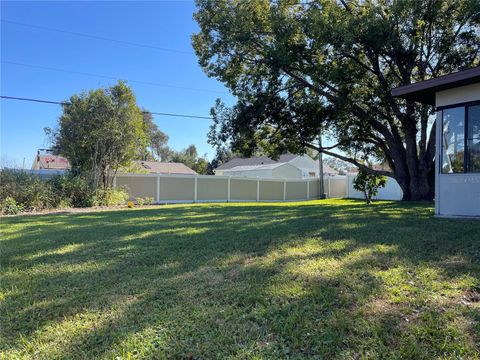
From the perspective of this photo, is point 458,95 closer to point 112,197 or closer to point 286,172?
point 112,197

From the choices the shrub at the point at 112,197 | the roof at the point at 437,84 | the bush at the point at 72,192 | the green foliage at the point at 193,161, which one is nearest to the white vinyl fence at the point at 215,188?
the shrub at the point at 112,197

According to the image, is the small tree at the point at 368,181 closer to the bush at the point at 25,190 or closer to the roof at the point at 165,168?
the bush at the point at 25,190

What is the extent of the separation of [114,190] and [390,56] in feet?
42.0

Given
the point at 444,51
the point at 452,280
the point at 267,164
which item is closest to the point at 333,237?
the point at 452,280

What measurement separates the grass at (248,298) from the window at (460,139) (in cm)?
274

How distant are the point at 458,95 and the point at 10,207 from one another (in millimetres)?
13484

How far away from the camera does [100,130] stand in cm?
1496

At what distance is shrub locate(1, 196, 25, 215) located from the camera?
11523 mm

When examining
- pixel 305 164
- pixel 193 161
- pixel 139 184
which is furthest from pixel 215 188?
pixel 193 161

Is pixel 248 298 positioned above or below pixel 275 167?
below

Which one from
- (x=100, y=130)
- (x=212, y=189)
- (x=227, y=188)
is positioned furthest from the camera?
(x=227, y=188)

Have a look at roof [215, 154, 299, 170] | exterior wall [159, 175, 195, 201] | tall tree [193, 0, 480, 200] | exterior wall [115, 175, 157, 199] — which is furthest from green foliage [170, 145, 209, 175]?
tall tree [193, 0, 480, 200]

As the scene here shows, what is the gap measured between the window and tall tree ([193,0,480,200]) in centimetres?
497

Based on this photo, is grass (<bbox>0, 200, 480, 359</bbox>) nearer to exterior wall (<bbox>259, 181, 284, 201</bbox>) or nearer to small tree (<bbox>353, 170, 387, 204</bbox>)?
small tree (<bbox>353, 170, 387, 204</bbox>)
